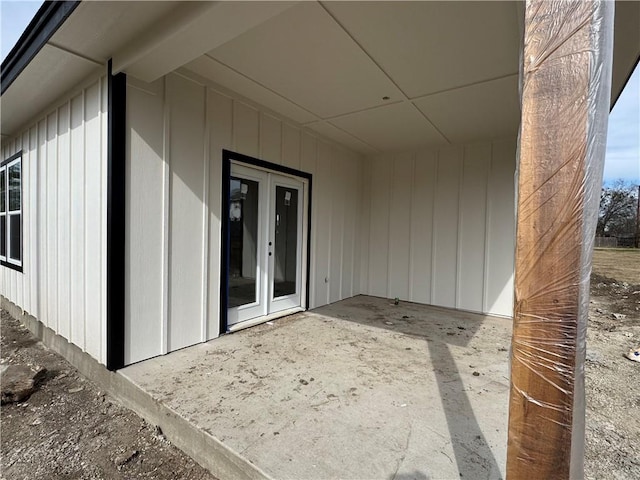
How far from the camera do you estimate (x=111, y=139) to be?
2.62m

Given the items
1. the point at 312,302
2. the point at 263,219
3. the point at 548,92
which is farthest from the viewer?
the point at 312,302

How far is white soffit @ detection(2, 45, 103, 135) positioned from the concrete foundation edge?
2.59 metres

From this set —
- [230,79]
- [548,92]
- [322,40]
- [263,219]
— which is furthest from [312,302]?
[548,92]

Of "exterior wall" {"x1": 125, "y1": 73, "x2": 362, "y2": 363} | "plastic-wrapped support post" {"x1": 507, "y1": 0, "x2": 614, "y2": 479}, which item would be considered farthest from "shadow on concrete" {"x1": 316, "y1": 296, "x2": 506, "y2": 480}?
"exterior wall" {"x1": 125, "y1": 73, "x2": 362, "y2": 363}

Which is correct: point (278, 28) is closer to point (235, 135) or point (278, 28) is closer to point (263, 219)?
point (235, 135)

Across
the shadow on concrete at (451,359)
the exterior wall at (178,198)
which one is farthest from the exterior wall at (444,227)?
the exterior wall at (178,198)

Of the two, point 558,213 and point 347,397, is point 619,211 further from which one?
point 558,213

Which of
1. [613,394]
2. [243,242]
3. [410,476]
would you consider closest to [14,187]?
[243,242]

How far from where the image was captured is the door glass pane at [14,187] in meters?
4.55

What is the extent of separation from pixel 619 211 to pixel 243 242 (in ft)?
89.8

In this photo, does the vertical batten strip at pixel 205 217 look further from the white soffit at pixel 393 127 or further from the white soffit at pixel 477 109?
the white soffit at pixel 477 109

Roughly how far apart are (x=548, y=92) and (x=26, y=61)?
3.79 metres

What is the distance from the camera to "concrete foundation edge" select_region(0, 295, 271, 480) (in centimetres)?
176

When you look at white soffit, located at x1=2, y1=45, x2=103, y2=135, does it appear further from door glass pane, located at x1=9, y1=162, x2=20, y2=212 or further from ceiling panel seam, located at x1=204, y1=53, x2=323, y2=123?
ceiling panel seam, located at x1=204, y1=53, x2=323, y2=123
